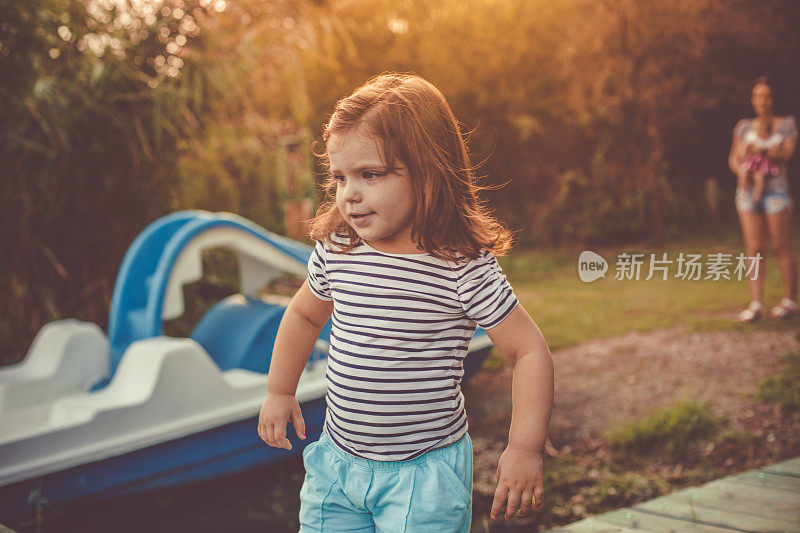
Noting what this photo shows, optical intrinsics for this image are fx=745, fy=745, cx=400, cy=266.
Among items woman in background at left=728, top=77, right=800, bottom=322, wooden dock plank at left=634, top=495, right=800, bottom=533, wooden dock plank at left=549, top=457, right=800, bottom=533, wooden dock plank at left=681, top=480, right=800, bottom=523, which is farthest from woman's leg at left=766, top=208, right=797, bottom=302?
wooden dock plank at left=634, top=495, right=800, bottom=533

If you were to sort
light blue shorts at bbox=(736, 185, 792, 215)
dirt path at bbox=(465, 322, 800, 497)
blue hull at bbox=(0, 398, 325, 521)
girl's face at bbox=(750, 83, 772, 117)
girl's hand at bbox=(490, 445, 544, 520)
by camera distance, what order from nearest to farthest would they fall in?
girl's hand at bbox=(490, 445, 544, 520), blue hull at bbox=(0, 398, 325, 521), dirt path at bbox=(465, 322, 800, 497), girl's face at bbox=(750, 83, 772, 117), light blue shorts at bbox=(736, 185, 792, 215)

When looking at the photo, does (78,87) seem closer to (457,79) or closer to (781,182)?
(781,182)

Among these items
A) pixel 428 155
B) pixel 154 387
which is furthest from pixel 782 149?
pixel 428 155

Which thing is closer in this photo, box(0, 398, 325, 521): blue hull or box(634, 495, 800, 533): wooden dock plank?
box(634, 495, 800, 533): wooden dock plank

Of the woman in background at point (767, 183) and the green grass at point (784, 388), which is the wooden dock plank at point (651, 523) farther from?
the woman in background at point (767, 183)

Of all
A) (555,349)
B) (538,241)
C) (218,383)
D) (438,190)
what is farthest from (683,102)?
(438,190)

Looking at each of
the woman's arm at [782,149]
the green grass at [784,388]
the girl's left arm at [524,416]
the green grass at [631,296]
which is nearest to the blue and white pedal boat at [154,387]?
the green grass at [784,388]

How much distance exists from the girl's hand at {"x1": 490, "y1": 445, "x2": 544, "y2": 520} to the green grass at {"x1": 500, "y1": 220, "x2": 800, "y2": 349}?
150 inches

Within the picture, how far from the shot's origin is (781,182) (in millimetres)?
4125

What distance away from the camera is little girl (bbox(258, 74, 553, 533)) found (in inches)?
45.6

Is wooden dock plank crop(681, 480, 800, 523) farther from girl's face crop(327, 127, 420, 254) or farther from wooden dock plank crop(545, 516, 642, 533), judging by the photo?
girl's face crop(327, 127, 420, 254)

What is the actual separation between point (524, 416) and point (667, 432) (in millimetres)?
2178

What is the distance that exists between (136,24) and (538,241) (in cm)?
539

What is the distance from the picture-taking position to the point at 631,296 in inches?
247
